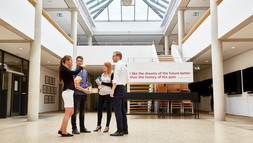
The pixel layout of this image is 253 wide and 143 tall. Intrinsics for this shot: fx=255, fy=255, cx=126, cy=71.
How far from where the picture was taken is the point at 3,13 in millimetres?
6918

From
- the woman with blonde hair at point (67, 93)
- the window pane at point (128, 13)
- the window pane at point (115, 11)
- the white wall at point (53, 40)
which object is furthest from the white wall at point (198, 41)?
the window pane at point (115, 11)

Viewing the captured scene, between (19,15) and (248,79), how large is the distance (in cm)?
968

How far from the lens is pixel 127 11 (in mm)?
21531

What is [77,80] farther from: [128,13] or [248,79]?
[128,13]

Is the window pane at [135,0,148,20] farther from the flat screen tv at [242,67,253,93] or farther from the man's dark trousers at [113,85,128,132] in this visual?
the man's dark trousers at [113,85,128,132]

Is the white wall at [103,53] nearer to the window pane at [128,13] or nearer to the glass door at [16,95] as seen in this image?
the glass door at [16,95]

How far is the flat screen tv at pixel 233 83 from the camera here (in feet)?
41.0

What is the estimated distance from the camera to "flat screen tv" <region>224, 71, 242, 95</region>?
12.5 metres

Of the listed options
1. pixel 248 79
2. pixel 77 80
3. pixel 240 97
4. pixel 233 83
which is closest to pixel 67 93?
pixel 77 80

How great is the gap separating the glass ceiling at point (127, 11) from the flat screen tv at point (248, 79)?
394 inches

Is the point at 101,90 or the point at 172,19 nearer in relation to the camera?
the point at 101,90

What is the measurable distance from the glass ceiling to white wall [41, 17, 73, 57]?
754cm

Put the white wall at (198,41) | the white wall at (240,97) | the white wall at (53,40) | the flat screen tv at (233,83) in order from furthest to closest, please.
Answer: the flat screen tv at (233,83) → the white wall at (240,97) → the white wall at (198,41) → the white wall at (53,40)

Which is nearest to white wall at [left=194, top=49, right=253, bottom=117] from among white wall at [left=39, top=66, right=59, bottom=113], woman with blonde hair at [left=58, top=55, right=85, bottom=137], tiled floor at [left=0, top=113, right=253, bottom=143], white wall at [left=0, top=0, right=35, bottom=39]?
tiled floor at [left=0, top=113, right=253, bottom=143]
